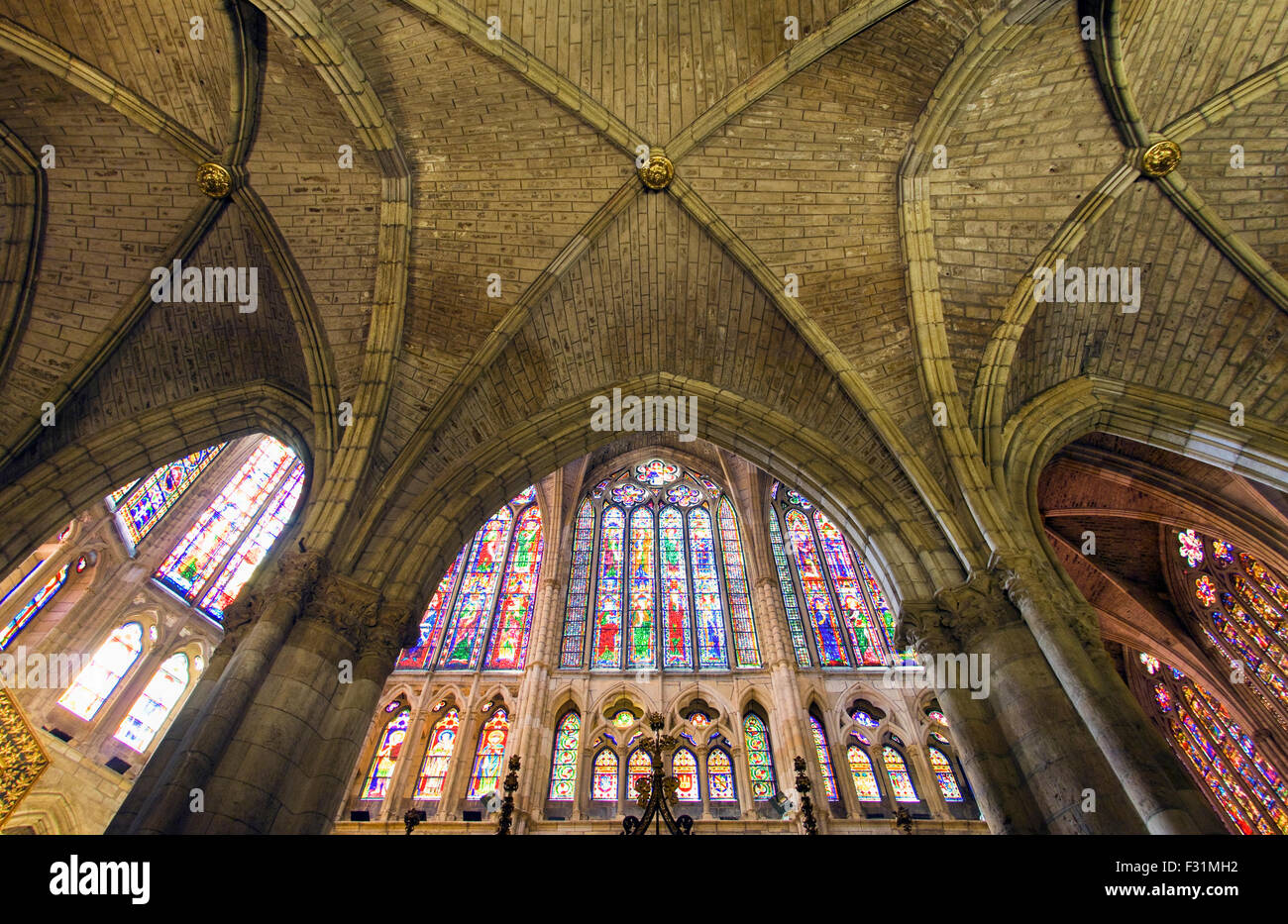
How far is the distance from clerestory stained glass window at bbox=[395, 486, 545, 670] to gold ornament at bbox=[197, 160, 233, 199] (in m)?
5.52

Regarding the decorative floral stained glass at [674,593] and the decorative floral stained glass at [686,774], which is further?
the decorative floral stained glass at [674,593]

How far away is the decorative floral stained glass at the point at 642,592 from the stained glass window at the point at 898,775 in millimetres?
3842

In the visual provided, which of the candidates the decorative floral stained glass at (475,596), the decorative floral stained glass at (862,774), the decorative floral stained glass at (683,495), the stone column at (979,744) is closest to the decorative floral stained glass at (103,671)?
the decorative floral stained glass at (475,596)

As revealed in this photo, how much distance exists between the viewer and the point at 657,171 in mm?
9070

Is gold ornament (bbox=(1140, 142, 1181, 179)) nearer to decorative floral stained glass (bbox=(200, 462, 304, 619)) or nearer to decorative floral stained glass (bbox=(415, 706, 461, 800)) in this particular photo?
decorative floral stained glass (bbox=(415, 706, 461, 800))

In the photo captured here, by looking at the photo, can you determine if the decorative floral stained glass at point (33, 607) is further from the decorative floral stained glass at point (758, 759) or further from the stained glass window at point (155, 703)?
the decorative floral stained glass at point (758, 759)

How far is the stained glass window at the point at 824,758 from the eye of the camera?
10148 mm

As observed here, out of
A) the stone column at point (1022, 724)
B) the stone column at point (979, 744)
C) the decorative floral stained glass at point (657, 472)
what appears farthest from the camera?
the decorative floral stained glass at point (657, 472)

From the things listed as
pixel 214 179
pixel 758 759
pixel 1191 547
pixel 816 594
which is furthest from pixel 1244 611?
pixel 214 179

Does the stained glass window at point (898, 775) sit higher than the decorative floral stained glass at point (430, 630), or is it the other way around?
the decorative floral stained glass at point (430, 630)

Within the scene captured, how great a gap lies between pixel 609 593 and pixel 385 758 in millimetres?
4736

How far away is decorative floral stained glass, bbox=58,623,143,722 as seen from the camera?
415 inches

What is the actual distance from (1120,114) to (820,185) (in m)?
3.39
